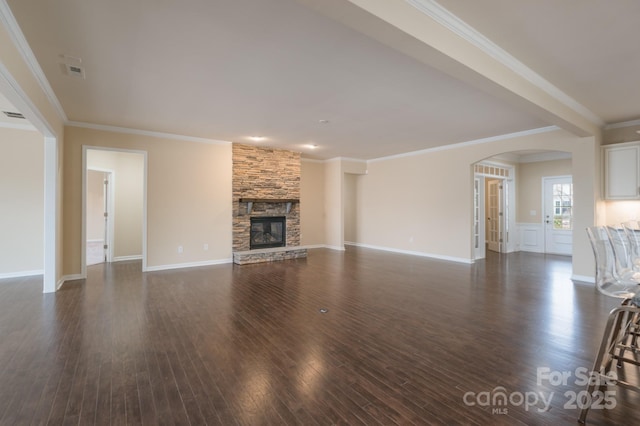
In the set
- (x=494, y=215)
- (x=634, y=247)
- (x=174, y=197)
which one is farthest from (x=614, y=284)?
(x=494, y=215)

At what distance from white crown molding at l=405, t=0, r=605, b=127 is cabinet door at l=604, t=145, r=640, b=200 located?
1750 millimetres

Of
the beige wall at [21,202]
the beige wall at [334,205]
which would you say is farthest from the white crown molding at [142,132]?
the beige wall at [334,205]

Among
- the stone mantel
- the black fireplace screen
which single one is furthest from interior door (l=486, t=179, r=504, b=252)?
the black fireplace screen

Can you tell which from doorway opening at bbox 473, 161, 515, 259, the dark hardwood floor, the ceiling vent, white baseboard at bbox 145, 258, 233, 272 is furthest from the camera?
doorway opening at bbox 473, 161, 515, 259

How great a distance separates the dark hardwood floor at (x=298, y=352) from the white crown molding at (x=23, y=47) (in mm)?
2807

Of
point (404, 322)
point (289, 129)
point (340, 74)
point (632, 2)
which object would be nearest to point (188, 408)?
point (404, 322)

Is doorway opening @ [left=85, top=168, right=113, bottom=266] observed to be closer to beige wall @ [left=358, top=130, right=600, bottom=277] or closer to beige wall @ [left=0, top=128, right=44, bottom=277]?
beige wall @ [left=0, top=128, right=44, bottom=277]

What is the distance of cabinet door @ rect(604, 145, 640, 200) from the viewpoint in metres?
5.00

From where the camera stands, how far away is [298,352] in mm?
2689

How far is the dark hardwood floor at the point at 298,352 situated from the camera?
1930 millimetres

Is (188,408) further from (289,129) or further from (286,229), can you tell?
(286,229)

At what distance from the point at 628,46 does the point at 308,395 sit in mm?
4271

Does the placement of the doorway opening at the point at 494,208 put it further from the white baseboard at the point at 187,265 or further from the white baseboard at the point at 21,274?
the white baseboard at the point at 21,274

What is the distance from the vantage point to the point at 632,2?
87.8 inches
